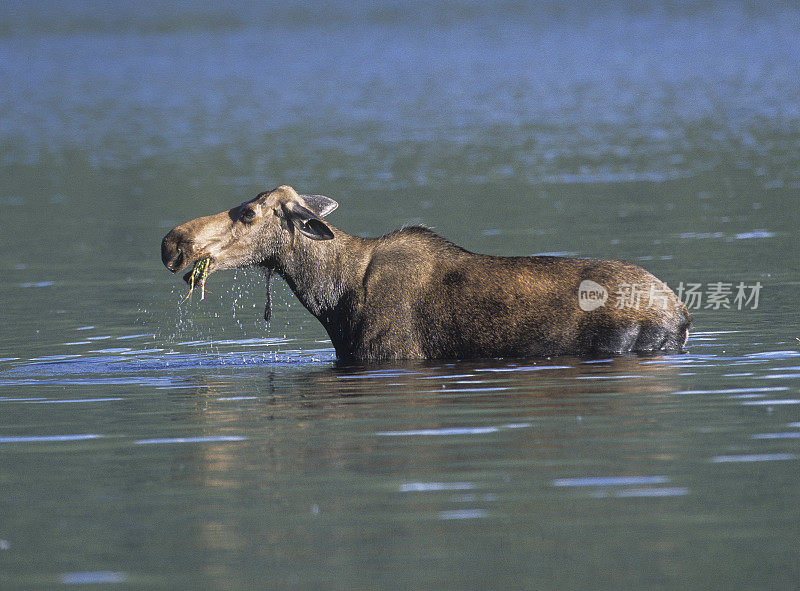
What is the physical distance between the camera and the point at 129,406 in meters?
14.1

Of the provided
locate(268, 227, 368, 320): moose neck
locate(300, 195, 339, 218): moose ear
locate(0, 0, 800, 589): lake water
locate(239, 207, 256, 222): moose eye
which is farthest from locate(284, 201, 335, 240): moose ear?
locate(0, 0, 800, 589): lake water

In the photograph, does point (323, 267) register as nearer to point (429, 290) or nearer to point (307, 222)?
point (307, 222)

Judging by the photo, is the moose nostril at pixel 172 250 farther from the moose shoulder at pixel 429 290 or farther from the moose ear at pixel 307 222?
the moose ear at pixel 307 222

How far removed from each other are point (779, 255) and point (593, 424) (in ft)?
37.1

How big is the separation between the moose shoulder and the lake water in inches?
14.9

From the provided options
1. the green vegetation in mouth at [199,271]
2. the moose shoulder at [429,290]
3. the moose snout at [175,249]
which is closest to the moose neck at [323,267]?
the moose shoulder at [429,290]

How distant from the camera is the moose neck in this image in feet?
53.6

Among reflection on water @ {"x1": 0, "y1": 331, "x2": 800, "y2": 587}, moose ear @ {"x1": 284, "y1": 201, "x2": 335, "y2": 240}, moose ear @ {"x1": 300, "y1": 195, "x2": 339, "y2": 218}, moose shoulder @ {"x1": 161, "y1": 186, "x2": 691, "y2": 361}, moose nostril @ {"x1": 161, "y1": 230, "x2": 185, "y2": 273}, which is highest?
moose ear @ {"x1": 300, "y1": 195, "x2": 339, "y2": 218}

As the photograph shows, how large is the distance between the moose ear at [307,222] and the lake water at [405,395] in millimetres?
1343

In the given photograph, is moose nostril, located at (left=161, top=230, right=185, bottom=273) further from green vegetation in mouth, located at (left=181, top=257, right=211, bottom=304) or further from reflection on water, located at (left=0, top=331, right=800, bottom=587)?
reflection on water, located at (left=0, top=331, right=800, bottom=587)

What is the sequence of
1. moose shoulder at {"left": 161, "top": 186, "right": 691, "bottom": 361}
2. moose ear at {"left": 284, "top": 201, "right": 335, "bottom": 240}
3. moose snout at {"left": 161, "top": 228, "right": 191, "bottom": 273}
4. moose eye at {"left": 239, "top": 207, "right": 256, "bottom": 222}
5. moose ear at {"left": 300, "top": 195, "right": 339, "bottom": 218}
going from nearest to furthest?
moose shoulder at {"left": 161, "top": 186, "right": 691, "bottom": 361} → moose snout at {"left": 161, "top": 228, "right": 191, "bottom": 273} → moose ear at {"left": 284, "top": 201, "right": 335, "bottom": 240} → moose eye at {"left": 239, "top": 207, "right": 256, "bottom": 222} → moose ear at {"left": 300, "top": 195, "right": 339, "bottom": 218}

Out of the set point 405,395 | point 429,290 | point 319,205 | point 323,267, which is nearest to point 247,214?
point 323,267

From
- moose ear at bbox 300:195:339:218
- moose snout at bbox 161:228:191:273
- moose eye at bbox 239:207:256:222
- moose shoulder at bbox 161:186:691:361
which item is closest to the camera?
moose shoulder at bbox 161:186:691:361

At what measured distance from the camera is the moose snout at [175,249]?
15.7 meters
